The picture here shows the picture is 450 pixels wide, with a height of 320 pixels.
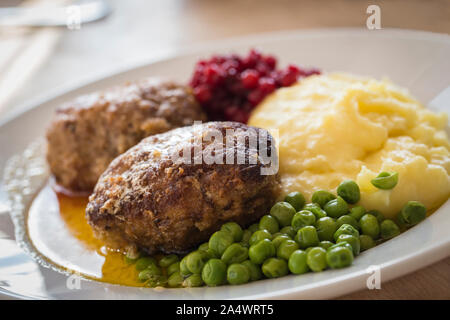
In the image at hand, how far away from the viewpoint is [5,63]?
820 cm

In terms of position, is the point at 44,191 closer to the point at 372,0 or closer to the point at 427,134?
the point at 427,134

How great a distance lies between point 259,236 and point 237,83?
98.4 inches

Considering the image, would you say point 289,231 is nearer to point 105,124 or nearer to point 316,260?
point 316,260

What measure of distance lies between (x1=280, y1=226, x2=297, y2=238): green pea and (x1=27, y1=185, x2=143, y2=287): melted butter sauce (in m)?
1.13

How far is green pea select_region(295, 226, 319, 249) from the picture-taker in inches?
132

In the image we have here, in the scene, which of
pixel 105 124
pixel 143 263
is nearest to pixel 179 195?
pixel 143 263

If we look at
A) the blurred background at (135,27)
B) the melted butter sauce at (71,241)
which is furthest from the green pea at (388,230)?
the blurred background at (135,27)

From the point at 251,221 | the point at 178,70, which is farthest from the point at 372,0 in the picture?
the point at 251,221

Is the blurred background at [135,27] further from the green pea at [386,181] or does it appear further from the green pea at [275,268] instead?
the green pea at [275,268]

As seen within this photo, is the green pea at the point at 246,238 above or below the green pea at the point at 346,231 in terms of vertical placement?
below

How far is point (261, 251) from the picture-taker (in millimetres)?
3348

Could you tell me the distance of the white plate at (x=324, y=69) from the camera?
→ 2.91 meters

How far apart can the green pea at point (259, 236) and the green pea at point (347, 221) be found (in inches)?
19.7
